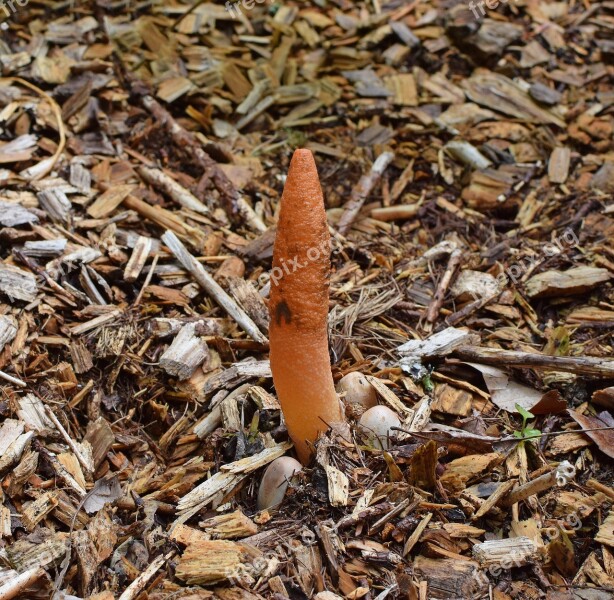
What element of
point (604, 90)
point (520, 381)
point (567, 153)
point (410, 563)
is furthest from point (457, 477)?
point (604, 90)

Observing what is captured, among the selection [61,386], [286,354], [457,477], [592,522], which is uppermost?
[286,354]

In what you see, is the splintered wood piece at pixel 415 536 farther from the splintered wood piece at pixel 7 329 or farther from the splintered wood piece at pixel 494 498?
the splintered wood piece at pixel 7 329

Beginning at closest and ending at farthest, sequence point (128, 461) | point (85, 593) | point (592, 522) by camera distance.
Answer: point (85, 593)
point (592, 522)
point (128, 461)

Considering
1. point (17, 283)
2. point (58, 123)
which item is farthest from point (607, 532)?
point (58, 123)

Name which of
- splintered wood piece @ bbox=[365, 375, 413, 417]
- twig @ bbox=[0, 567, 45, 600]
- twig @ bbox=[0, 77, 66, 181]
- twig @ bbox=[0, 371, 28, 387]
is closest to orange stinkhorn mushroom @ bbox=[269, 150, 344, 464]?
splintered wood piece @ bbox=[365, 375, 413, 417]

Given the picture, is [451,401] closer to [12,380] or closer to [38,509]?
[38,509]

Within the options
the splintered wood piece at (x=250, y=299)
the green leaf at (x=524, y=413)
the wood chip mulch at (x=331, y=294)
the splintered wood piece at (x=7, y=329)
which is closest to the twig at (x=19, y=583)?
the wood chip mulch at (x=331, y=294)

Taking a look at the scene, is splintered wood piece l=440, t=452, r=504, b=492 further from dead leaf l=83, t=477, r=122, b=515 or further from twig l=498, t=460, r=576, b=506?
dead leaf l=83, t=477, r=122, b=515

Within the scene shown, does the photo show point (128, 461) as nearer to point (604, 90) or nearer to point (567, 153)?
point (567, 153)
